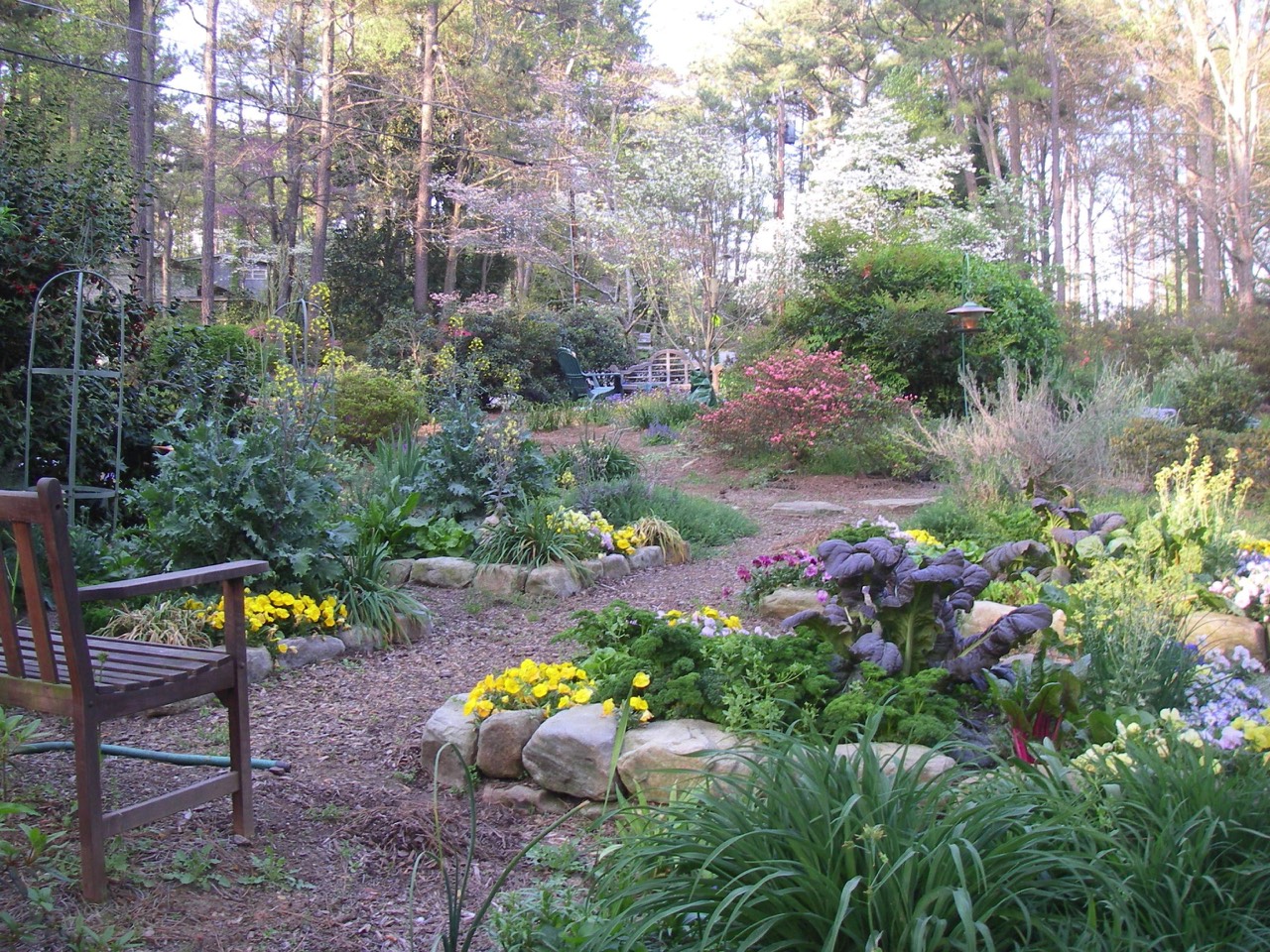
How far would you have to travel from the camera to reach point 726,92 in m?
31.8

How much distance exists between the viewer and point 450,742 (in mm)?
3072

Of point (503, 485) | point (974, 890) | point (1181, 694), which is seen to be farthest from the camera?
point (503, 485)

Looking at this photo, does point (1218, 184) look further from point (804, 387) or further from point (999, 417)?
point (999, 417)

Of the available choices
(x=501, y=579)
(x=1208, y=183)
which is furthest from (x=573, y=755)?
(x=1208, y=183)

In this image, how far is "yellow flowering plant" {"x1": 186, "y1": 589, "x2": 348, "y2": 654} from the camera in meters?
4.18

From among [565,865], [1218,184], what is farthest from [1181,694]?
[1218,184]

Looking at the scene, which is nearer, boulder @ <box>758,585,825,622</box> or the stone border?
boulder @ <box>758,585,825,622</box>

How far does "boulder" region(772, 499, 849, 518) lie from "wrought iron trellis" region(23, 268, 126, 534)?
211 inches

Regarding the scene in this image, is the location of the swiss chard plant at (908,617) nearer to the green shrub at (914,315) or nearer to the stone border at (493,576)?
A: the stone border at (493,576)

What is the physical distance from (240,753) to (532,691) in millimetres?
1012

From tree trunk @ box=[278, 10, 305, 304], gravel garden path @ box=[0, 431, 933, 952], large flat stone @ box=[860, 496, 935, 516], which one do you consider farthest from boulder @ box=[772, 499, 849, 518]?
tree trunk @ box=[278, 10, 305, 304]

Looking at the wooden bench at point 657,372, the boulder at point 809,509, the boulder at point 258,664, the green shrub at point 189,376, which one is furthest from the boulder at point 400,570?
the wooden bench at point 657,372

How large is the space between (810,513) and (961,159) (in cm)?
1750

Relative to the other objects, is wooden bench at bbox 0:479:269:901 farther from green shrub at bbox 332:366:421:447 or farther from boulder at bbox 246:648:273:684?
green shrub at bbox 332:366:421:447
